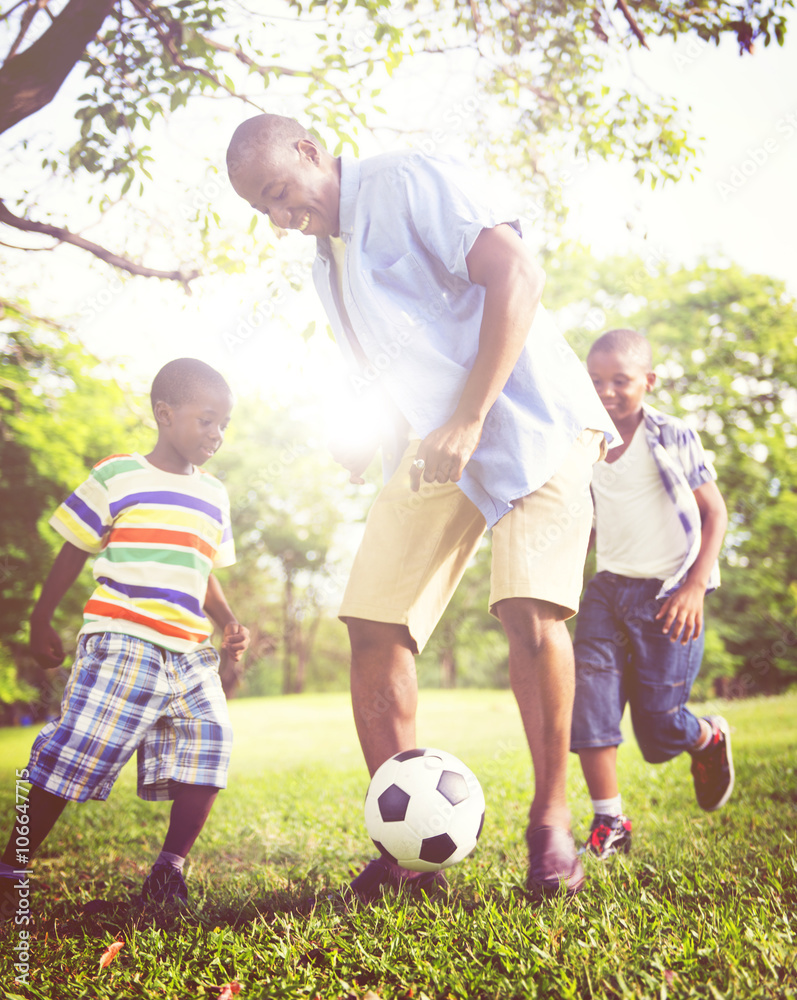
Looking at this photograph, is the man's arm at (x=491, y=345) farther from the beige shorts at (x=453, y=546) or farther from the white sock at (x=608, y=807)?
the white sock at (x=608, y=807)

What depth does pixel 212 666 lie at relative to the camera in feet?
9.42

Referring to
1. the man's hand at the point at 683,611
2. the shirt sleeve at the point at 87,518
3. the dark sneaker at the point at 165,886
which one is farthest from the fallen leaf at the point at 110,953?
the man's hand at the point at 683,611

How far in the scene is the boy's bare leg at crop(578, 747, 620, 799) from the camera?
3219mm

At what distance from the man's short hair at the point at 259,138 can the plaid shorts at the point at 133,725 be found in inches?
68.9

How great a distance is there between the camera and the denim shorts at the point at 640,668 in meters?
3.37

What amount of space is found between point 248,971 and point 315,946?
19 cm

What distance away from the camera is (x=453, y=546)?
8.57ft

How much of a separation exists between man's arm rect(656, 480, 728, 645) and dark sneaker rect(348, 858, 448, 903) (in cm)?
157

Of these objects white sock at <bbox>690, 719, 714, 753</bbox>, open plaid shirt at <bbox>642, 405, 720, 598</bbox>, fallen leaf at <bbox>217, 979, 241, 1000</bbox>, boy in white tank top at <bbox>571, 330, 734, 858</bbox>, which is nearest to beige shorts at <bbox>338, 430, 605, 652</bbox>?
open plaid shirt at <bbox>642, 405, 720, 598</bbox>

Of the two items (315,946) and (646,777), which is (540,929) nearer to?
(315,946)

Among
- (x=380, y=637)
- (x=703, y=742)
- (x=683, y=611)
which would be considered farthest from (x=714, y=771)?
(x=380, y=637)

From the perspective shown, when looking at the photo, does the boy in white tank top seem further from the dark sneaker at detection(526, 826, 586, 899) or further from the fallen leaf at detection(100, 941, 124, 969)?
the fallen leaf at detection(100, 941, 124, 969)

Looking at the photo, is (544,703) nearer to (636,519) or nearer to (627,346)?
(636,519)

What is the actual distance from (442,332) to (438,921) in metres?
1.76
